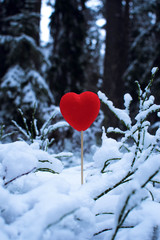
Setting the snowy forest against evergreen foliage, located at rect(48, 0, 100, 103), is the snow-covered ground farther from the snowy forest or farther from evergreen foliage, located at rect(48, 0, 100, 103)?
evergreen foliage, located at rect(48, 0, 100, 103)

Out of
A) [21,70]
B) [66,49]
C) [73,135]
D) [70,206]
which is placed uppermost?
[66,49]

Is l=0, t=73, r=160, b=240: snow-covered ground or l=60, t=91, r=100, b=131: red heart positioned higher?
l=60, t=91, r=100, b=131: red heart

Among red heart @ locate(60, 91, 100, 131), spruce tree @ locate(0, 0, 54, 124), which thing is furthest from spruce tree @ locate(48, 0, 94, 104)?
red heart @ locate(60, 91, 100, 131)

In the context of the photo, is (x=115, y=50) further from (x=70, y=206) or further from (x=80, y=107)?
(x=70, y=206)

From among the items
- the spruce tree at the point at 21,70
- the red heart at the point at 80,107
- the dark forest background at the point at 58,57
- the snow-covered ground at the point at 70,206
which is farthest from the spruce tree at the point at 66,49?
the snow-covered ground at the point at 70,206

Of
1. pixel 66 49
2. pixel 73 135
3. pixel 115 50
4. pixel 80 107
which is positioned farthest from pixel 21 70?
pixel 80 107

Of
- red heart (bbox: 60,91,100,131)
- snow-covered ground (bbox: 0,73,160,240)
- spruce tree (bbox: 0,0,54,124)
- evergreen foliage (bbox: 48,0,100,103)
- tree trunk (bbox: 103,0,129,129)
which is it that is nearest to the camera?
snow-covered ground (bbox: 0,73,160,240)

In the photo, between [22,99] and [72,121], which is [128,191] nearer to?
[72,121]
